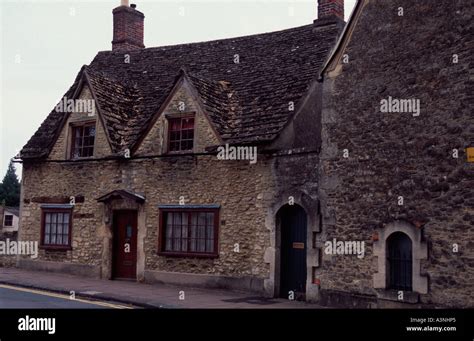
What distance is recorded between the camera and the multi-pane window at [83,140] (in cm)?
1986

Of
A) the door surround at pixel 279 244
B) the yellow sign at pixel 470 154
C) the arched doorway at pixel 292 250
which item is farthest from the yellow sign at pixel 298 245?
the yellow sign at pixel 470 154

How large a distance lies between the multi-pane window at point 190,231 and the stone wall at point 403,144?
12.4 ft

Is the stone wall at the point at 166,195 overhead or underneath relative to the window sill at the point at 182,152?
underneath

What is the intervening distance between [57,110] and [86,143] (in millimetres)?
3128

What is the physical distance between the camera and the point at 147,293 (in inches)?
592

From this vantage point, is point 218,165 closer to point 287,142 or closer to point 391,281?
point 287,142

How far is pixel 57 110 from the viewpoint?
22.2 metres

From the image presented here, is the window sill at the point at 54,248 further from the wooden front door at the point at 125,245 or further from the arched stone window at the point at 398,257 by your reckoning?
the arched stone window at the point at 398,257

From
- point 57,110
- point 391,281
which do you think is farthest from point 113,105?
point 391,281

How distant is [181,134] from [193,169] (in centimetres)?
141

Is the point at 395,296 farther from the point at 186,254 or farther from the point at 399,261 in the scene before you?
the point at 186,254

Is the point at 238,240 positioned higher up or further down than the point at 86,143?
further down
